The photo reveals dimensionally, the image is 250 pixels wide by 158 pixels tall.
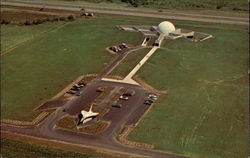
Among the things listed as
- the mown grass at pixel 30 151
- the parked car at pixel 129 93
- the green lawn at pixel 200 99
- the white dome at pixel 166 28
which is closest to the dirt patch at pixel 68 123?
the mown grass at pixel 30 151

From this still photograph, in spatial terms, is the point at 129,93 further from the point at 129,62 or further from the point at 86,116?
the point at 129,62

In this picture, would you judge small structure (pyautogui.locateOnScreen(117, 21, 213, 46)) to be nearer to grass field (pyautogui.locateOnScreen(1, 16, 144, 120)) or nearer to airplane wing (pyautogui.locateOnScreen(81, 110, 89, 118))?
grass field (pyautogui.locateOnScreen(1, 16, 144, 120))

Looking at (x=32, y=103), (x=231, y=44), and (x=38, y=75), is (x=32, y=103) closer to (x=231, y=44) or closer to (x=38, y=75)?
(x=38, y=75)

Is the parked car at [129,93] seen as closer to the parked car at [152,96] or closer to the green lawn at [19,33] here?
the parked car at [152,96]

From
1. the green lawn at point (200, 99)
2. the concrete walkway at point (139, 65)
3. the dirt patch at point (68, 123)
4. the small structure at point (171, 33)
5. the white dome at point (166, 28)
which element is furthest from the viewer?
the white dome at point (166, 28)

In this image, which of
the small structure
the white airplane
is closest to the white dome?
the small structure

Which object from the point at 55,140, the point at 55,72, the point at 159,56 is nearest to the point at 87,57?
the point at 55,72
